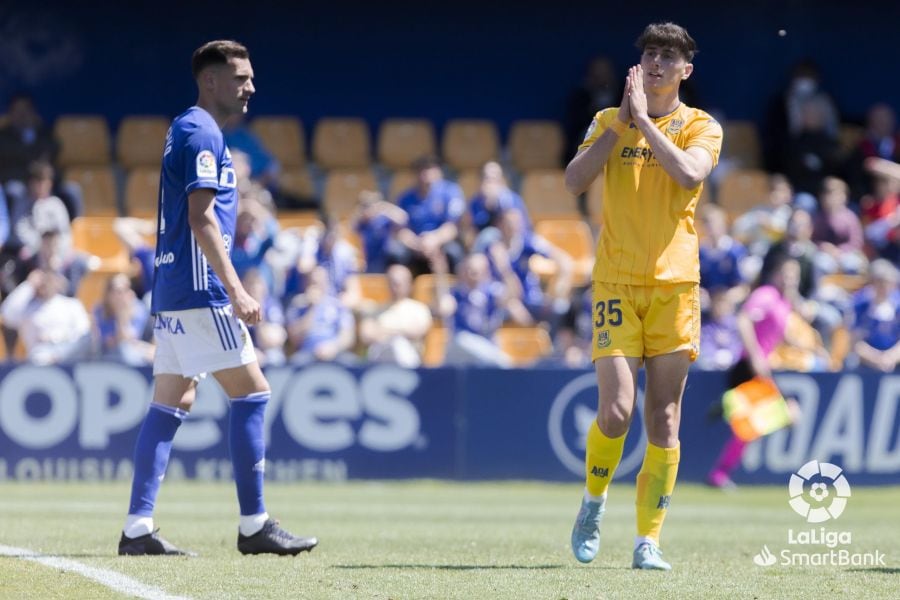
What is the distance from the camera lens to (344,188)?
18250mm

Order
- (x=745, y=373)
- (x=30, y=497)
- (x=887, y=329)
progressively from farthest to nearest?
(x=887, y=329) → (x=745, y=373) → (x=30, y=497)

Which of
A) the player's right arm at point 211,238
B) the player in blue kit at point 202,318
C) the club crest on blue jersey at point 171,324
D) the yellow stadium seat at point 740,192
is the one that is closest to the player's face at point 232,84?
the player in blue kit at point 202,318

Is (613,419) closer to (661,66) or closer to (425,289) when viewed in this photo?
(661,66)

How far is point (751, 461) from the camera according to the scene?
47.5ft

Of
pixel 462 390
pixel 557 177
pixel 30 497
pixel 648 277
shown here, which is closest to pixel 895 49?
pixel 557 177

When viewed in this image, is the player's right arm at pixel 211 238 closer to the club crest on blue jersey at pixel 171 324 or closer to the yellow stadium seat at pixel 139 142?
the club crest on blue jersey at pixel 171 324

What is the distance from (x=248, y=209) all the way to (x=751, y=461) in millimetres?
5183

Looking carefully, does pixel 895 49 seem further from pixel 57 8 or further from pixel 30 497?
pixel 30 497

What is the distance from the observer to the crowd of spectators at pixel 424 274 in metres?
14.6

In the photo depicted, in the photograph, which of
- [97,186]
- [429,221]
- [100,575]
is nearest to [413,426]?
[429,221]

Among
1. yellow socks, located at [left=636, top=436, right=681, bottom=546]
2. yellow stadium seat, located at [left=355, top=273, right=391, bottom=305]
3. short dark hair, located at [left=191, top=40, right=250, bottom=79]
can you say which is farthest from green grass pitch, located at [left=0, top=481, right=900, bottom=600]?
yellow stadium seat, located at [left=355, top=273, right=391, bottom=305]

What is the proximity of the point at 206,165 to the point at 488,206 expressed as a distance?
9467mm

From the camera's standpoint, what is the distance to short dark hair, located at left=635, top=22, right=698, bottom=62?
6.82 meters

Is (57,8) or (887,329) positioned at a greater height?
(57,8)
